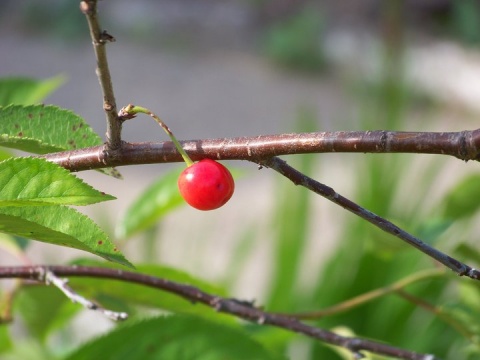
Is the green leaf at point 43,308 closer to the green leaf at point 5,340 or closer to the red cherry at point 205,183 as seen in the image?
the green leaf at point 5,340

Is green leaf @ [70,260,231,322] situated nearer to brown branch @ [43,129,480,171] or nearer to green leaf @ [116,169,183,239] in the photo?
green leaf @ [116,169,183,239]

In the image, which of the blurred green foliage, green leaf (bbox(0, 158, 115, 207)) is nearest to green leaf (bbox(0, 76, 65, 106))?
green leaf (bbox(0, 158, 115, 207))

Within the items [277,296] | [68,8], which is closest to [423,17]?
[68,8]

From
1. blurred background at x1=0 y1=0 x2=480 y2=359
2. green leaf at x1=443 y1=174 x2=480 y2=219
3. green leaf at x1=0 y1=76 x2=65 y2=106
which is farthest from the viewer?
blurred background at x1=0 y1=0 x2=480 y2=359

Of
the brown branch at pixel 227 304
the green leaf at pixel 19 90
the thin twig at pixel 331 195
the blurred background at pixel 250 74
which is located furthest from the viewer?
the blurred background at pixel 250 74

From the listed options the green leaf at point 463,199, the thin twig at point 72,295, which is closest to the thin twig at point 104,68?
the thin twig at point 72,295

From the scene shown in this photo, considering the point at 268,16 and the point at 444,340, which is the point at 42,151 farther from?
the point at 268,16
